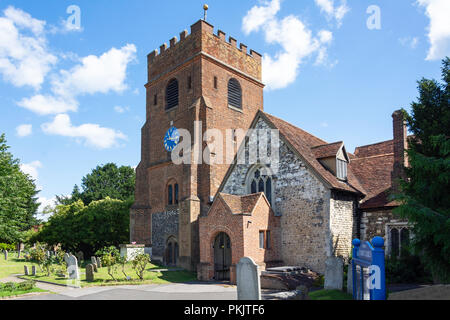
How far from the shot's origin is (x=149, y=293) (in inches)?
673

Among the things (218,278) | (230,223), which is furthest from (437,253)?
(218,278)

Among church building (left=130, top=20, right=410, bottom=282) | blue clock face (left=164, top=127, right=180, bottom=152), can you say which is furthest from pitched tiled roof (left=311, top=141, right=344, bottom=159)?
blue clock face (left=164, top=127, right=180, bottom=152)

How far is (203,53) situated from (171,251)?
16499mm

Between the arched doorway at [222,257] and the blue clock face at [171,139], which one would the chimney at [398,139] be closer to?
the arched doorway at [222,257]

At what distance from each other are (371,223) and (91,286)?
16.5 meters

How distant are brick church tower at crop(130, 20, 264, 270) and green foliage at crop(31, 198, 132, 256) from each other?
29.1 ft

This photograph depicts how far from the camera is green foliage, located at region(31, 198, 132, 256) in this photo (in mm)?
40375

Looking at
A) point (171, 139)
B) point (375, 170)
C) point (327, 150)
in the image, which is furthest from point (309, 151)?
point (171, 139)

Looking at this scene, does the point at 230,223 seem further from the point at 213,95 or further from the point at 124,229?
the point at 124,229

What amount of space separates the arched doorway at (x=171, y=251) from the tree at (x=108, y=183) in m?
37.2

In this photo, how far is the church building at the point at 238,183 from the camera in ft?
71.0

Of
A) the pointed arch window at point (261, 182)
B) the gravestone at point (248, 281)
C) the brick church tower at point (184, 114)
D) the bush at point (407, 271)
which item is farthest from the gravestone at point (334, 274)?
the brick church tower at point (184, 114)

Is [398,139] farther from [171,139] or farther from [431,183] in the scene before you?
[171,139]

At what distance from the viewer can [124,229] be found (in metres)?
41.2
